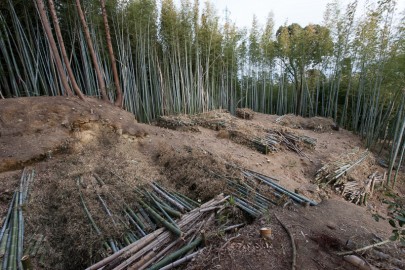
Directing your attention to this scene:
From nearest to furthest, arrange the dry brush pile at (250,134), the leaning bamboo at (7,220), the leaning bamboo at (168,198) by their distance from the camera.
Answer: the leaning bamboo at (7,220) < the leaning bamboo at (168,198) < the dry brush pile at (250,134)

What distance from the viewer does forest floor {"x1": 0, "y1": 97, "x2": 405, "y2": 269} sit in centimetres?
152

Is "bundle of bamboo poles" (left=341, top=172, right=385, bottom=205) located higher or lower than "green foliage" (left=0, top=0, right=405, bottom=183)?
lower

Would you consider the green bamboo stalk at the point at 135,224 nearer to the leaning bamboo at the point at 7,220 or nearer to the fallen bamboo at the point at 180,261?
the fallen bamboo at the point at 180,261

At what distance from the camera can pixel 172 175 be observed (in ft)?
9.80

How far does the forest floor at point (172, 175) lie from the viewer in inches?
59.7

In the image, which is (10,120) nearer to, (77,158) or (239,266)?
(77,158)

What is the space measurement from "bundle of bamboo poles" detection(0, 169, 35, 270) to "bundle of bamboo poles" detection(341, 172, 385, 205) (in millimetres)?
4297

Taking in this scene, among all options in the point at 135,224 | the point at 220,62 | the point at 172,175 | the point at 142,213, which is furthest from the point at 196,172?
the point at 220,62

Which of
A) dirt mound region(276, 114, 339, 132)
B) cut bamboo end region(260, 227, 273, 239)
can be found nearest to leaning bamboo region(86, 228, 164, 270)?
cut bamboo end region(260, 227, 273, 239)

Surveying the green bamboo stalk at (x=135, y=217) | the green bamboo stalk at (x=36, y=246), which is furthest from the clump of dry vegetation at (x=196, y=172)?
the green bamboo stalk at (x=36, y=246)

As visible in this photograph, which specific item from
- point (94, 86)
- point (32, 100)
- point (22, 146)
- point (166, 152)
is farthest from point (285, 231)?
point (94, 86)

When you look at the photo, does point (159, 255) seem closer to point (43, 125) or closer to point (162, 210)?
point (162, 210)

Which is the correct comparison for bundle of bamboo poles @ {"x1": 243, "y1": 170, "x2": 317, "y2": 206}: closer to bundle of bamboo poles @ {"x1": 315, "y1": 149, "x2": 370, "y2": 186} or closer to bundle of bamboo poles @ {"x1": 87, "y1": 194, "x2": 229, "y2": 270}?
bundle of bamboo poles @ {"x1": 87, "y1": 194, "x2": 229, "y2": 270}

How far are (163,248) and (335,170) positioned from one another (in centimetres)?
354
